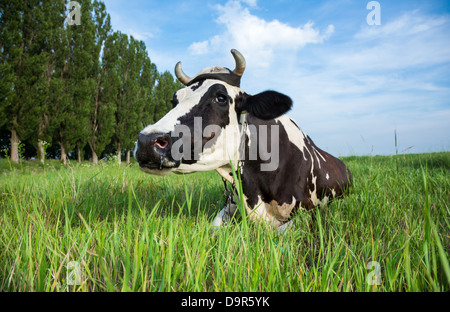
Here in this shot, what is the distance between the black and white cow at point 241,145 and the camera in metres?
2.15

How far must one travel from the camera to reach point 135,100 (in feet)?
86.7

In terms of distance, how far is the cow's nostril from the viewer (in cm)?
198

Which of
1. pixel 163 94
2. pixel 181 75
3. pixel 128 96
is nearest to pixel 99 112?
pixel 128 96

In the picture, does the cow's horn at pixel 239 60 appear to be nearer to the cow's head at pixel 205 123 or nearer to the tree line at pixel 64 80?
the cow's head at pixel 205 123

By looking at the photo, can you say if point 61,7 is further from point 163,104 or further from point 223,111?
point 223,111

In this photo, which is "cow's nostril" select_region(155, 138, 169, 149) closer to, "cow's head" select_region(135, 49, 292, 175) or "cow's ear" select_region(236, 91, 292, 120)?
"cow's head" select_region(135, 49, 292, 175)

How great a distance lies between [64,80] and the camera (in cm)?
2052

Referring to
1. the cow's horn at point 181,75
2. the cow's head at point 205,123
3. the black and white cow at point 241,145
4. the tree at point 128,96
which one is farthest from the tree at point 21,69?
the cow's head at point 205,123

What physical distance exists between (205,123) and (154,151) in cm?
56

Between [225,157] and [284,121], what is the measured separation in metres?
1.06

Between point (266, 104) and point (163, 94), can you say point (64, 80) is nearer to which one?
Answer: point (163, 94)

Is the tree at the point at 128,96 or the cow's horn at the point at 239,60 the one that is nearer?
the cow's horn at the point at 239,60

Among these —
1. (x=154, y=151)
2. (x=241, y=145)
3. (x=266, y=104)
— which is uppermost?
(x=266, y=104)

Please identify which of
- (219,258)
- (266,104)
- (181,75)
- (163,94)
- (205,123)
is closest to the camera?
(219,258)
